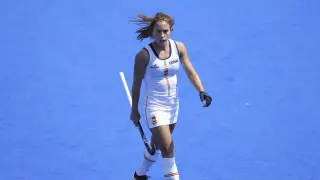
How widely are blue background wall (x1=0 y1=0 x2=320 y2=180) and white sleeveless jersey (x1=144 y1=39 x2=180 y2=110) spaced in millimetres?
1088

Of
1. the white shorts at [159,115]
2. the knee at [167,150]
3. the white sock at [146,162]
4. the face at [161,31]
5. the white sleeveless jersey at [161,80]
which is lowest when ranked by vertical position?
the white sock at [146,162]

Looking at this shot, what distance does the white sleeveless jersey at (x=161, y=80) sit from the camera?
14.0ft

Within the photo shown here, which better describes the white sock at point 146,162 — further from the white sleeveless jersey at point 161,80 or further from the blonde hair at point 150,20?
the blonde hair at point 150,20

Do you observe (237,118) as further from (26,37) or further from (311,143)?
(26,37)

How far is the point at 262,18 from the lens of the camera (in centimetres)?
782

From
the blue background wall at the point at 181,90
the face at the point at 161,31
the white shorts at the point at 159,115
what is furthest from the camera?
the blue background wall at the point at 181,90

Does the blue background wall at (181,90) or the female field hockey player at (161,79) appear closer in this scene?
the female field hockey player at (161,79)

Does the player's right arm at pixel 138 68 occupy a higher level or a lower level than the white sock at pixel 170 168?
higher

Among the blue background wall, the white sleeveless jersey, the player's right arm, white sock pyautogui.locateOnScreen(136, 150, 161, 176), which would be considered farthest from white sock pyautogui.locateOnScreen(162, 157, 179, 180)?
the blue background wall

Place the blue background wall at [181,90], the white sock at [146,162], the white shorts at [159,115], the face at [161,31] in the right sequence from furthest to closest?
the blue background wall at [181,90]
the white sock at [146,162]
the white shorts at [159,115]
the face at [161,31]

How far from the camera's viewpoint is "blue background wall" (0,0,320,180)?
5422 millimetres

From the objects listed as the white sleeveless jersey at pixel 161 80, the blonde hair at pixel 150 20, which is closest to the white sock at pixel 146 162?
the white sleeveless jersey at pixel 161 80

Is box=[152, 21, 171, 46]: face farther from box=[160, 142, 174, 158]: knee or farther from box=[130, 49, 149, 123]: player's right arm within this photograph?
box=[160, 142, 174, 158]: knee

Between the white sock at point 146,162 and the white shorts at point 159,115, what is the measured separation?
1.46 ft
